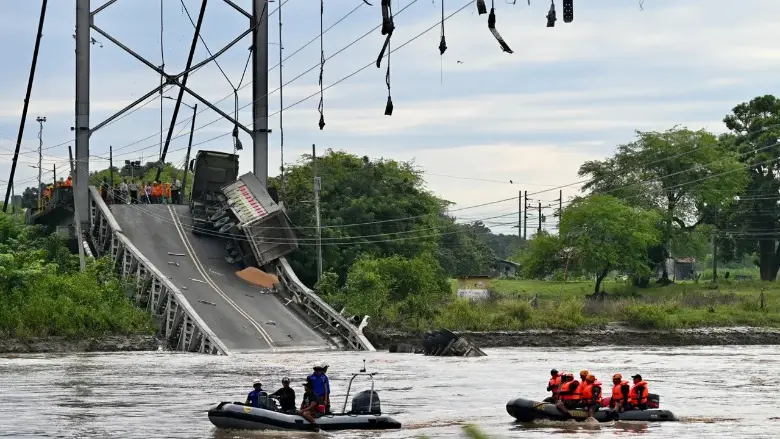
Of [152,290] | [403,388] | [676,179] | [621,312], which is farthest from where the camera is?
[676,179]

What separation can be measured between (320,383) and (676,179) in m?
82.0

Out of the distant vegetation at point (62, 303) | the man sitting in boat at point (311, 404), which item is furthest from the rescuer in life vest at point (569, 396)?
the distant vegetation at point (62, 303)

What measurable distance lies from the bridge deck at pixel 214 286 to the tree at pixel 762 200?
53585mm

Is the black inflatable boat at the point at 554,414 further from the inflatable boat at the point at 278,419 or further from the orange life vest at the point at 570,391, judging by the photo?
the inflatable boat at the point at 278,419

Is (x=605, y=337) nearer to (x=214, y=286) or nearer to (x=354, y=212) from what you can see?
(x=354, y=212)

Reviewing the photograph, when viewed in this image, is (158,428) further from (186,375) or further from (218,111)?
(218,111)

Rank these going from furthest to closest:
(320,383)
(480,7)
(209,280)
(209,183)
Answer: (209,183) → (209,280) → (320,383) → (480,7)

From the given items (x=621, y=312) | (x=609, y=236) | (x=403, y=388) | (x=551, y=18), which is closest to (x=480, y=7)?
(x=551, y=18)

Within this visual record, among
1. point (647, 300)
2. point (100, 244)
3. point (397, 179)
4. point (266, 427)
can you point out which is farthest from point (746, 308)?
point (266, 427)

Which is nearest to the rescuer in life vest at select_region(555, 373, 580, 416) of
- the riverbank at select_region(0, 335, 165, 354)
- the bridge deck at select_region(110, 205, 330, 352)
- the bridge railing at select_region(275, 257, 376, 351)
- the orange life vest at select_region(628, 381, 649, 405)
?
the orange life vest at select_region(628, 381, 649, 405)

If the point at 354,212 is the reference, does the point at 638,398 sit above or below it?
below

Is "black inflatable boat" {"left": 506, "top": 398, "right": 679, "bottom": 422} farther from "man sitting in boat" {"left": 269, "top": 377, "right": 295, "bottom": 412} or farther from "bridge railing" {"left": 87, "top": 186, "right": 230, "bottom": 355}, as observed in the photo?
"bridge railing" {"left": 87, "top": 186, "right": 230, "bottom": 355}

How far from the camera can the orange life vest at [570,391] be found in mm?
40781

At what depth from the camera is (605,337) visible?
81562mm
